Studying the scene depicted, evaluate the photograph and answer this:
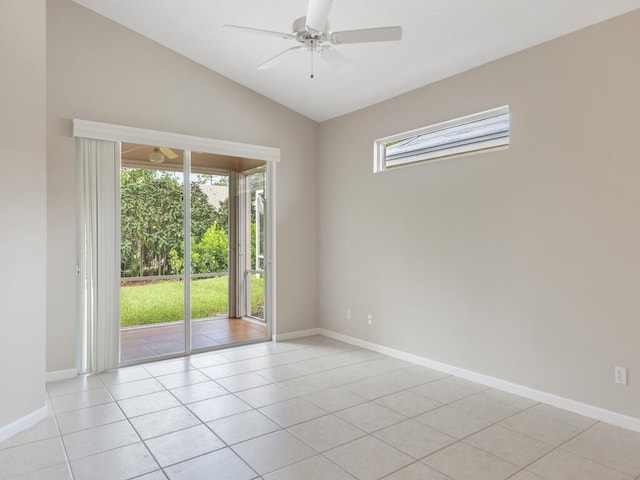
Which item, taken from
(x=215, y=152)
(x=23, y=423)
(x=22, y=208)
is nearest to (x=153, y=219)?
(x=215, y=152)

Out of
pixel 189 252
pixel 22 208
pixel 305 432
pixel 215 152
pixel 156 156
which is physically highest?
pixel 215 152

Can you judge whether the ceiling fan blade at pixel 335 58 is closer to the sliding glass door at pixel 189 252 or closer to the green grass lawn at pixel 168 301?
the sliding glass door at pixel 189 252

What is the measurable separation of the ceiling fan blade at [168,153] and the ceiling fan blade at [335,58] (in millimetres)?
2353

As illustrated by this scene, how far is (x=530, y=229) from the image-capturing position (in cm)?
353

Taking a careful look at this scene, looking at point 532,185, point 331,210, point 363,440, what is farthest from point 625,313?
point 331,210

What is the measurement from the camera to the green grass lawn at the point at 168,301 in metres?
4.56

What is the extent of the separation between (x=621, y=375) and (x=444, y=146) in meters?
2.52

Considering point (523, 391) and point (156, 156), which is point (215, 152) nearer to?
point (156, 156)

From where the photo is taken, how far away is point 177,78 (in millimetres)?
4719

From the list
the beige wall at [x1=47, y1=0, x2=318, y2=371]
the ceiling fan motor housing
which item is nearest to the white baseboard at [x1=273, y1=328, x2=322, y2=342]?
the beige wall at [x1=47, y1=0, x2=318, y2=371]

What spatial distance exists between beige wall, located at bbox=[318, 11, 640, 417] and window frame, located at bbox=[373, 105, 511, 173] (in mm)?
75

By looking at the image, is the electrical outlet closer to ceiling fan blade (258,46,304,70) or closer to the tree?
ceiling fan blade (258,46,304,70)

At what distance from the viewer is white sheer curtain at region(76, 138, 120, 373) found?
4.13 m

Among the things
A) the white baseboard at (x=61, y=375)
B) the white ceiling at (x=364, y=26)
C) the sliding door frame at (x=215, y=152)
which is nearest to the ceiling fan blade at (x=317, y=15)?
the white ceiling at (x=364, y=26)
